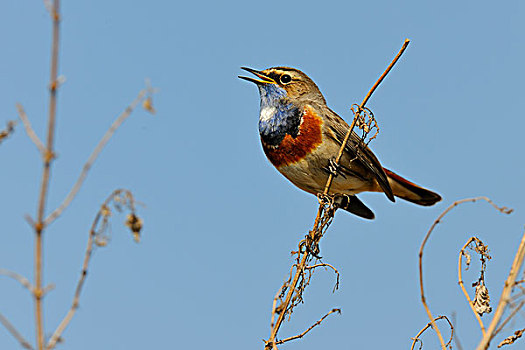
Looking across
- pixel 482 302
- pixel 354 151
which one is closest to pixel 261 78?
pixel 354 151

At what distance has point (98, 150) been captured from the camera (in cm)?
198

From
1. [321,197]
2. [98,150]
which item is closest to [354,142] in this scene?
[321,197]

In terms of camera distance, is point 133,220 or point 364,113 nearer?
point 133,220

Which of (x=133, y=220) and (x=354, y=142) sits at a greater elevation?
(x=354, y=142)

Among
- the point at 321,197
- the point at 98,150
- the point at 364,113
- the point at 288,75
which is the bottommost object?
the point at 98,150

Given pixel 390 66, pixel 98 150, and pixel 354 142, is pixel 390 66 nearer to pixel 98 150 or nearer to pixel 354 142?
pixel 98 150

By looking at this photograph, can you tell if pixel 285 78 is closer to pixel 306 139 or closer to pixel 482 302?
pixel 306 139

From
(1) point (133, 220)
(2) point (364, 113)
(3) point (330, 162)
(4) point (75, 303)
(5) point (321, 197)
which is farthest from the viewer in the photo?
(3) point (330, 162)

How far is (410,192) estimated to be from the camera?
718 cm

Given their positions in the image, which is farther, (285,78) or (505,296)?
(285,78)

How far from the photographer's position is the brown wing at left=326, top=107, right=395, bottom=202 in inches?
229

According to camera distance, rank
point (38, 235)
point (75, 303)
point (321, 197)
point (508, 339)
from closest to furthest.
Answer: point (38, 235)
point (75, 303)
point (508, 339)
point (321, 197)

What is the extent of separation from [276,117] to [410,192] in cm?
204

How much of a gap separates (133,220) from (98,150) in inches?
20.5
